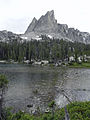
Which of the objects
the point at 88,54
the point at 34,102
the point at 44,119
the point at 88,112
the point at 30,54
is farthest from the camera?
the point at 30,54

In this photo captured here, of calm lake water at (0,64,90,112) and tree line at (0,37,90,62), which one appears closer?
calm lake water at (0,64,90,112)

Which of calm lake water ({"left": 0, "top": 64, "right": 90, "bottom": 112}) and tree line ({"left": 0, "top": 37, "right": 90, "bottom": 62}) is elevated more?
tree line ({"left": 0, "top": 37, "right": 90, "bottom": 62})

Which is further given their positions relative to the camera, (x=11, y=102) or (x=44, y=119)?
(x=11, y=102)

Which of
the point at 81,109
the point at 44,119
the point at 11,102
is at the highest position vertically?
the point at 81,109

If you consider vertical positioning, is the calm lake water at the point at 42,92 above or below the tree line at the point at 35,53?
below

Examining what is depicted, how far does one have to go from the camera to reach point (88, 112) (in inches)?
458

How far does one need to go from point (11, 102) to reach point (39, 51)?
440ft

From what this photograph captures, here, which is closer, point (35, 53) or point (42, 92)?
point (42, 92)

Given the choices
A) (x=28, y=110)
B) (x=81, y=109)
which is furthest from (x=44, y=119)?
(x=28, y=110)

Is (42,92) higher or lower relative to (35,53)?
lower

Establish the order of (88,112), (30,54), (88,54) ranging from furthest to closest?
(30,54)
(88,54)
(88,112)

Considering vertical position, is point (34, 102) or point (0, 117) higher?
point (0, 117)

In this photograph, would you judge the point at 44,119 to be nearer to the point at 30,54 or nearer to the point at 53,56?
the point at 53,56

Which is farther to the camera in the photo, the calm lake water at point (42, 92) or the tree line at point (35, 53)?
the tree line at point (35, 53)
